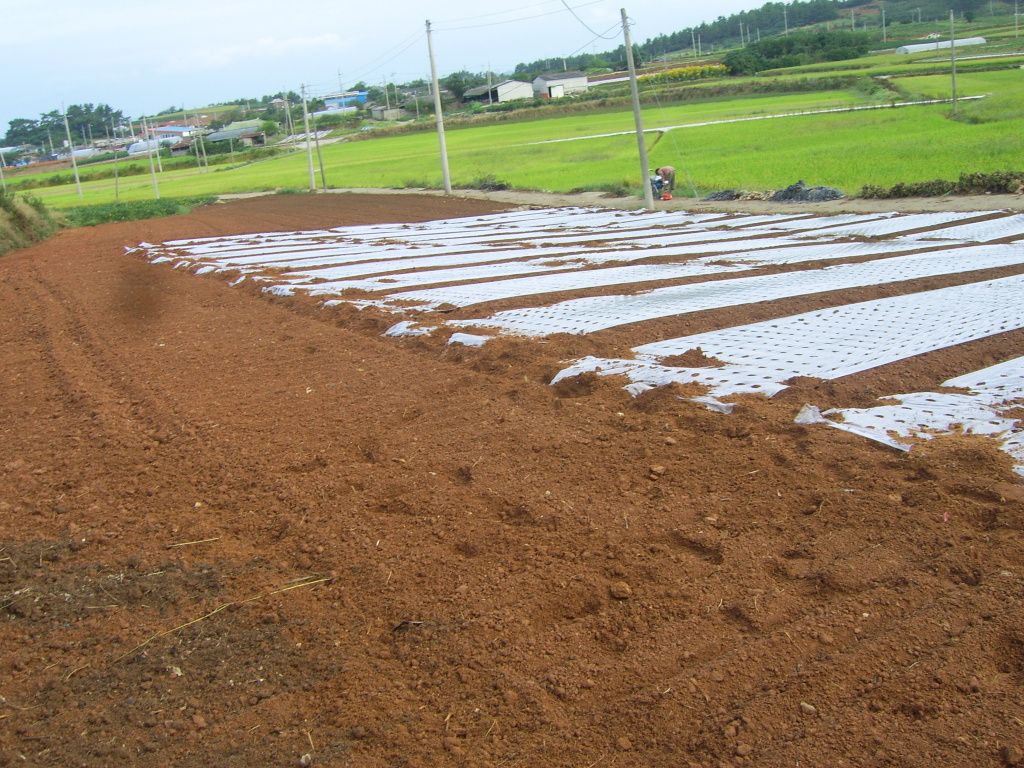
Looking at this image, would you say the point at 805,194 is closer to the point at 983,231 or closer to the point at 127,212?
the point at 983,231

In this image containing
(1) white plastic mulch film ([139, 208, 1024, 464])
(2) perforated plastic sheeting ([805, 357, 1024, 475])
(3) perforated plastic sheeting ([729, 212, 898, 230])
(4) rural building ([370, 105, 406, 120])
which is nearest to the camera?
(2) perforated plastic sheeting ([805, 357, 1024, 475])

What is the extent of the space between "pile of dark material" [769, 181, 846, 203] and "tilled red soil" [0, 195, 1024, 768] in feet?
33.6

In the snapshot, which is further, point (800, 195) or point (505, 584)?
point (800, 195)

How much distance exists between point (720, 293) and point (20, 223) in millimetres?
20104

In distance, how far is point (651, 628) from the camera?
261 cm

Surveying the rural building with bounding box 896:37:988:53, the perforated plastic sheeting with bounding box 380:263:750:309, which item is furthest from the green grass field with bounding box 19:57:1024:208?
the rural building with bounding box 896:37:988:53

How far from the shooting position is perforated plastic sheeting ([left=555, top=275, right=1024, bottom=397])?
4.79m

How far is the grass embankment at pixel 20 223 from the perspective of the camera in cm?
1928

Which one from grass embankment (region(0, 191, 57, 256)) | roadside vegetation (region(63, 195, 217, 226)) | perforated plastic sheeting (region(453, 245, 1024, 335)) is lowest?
perforated plastic sheeting (region(453, 245, 1024, 335))

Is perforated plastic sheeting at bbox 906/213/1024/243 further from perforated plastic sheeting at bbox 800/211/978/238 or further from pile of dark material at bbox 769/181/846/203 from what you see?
pile of dark material at bbox 769/181/846/203

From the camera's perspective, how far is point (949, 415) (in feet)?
13.1

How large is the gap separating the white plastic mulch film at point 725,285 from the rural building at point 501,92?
222 feet

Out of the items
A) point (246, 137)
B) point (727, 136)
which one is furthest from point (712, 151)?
point (246, 137)

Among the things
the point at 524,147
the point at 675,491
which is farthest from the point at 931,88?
the point at 675,491
